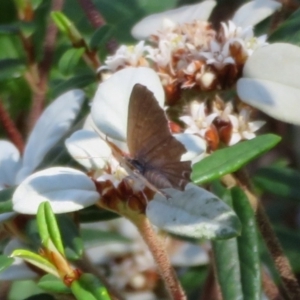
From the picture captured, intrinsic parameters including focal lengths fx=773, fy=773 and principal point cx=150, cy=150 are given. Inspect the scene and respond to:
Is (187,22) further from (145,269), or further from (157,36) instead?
(145,269)

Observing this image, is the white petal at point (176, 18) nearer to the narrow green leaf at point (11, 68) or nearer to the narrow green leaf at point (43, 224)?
the narrow green leaf at point (11, 68)

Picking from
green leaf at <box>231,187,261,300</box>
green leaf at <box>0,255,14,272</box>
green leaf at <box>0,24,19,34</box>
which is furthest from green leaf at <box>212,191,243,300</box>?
green leaf at <box>0,24,19,34</box>

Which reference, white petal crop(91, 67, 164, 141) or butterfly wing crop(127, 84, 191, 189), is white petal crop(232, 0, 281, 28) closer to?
white petal crop(91, 67, 164, 141)

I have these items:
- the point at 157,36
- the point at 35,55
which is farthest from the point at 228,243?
the point at 35,55

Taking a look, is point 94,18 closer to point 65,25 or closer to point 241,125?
point 65,25

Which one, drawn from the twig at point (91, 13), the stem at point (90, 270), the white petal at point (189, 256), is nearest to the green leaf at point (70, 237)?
the stem at point (90, 270)

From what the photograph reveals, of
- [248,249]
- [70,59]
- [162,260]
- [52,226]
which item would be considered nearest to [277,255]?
[248,249]
